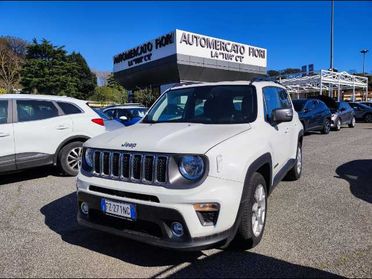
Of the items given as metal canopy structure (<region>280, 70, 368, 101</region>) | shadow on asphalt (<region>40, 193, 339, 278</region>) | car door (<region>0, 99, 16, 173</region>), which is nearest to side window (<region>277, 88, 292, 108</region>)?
shadow on asphalt (<region>40, 193, 339, 278</region>)

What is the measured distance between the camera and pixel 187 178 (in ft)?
10.4

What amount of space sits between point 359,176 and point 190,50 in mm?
24331

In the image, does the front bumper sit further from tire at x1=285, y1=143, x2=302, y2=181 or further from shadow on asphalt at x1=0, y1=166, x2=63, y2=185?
shadow on asphalt at x1=0, y1=166, x2=63, y2=185

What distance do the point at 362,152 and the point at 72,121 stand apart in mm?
7970

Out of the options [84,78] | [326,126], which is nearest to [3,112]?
[326,126]

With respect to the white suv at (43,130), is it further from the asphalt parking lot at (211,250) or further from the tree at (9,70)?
the tree at (9,70)

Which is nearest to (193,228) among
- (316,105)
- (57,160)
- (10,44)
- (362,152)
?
(57,160)

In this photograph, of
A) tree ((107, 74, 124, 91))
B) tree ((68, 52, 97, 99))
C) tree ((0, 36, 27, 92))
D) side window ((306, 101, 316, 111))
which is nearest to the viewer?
side window ((306, 101, 316, 111))

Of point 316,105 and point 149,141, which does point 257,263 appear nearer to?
point 149,141

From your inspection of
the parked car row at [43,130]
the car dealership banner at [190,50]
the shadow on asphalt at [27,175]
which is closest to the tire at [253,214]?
the parked car row at [43,130]

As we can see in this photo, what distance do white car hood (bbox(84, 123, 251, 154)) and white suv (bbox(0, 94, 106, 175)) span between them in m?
3.35

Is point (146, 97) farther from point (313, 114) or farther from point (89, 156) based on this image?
point (89, 156)

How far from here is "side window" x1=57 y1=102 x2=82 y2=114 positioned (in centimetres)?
727

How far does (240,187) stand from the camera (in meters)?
3.31
